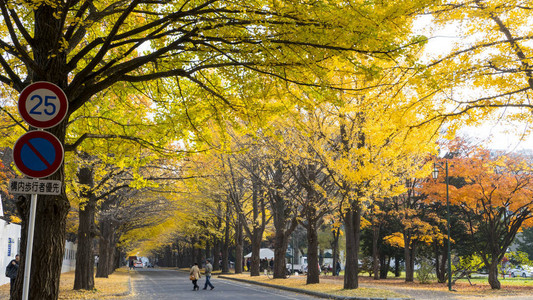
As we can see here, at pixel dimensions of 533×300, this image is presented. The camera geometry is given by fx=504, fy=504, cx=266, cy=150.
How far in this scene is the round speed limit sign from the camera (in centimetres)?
546

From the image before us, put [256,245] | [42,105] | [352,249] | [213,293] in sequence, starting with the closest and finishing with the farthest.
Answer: [42,105] → [352,249] → [213,293] → [256,245]

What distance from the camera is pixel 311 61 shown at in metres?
6.93

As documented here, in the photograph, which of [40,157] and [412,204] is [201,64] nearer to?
[40,157]

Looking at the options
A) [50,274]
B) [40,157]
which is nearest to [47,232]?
[50,274]

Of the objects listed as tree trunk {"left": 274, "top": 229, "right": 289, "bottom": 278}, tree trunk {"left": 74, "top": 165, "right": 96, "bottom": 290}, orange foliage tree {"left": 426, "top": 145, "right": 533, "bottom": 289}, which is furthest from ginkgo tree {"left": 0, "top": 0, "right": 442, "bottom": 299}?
tree trunk {"left": 274, "top": 229, "right": 289, "bottom": 278}

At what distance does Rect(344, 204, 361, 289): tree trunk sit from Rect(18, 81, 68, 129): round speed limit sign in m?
16.8

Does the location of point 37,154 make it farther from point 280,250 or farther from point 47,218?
point 280,250

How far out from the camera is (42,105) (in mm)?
5574

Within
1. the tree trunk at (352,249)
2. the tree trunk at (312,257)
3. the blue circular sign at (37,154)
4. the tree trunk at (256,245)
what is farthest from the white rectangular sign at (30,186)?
the tree trunk at (256,245)

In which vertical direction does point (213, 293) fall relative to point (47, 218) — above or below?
below

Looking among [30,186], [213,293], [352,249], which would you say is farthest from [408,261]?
[30,186]

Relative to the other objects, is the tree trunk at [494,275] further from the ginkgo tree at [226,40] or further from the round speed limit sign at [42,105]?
the round speed limit sign at [42,105]

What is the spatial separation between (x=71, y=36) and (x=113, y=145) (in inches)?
123

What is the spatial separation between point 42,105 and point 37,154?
0.61m
